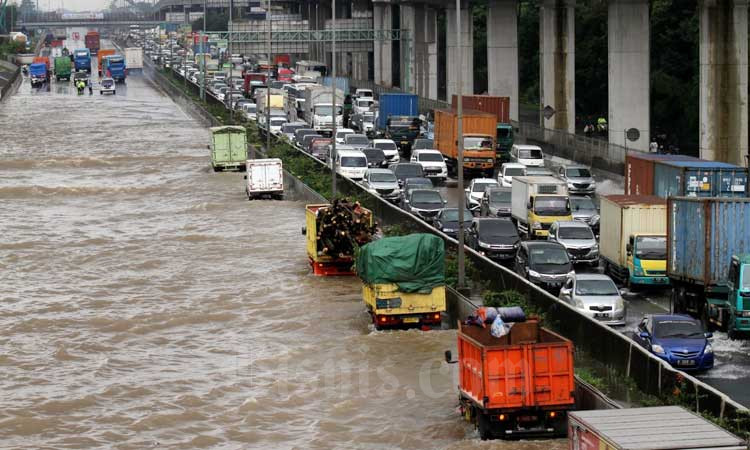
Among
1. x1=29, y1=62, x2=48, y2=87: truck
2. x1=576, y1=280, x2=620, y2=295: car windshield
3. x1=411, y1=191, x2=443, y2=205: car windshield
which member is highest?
x1=29, y1=62, x2=48, y2=87: truck

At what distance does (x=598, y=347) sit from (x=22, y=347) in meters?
13.3

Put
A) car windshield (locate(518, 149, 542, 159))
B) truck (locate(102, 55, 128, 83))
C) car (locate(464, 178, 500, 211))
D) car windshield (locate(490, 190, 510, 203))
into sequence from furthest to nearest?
truck (locate(102, 55, 128, 83)), car windshield (locate(518, 149, 542, 159)), car (locate(464, 178, 500, 211)), car windshield (locate(490, 190, 510, 203))

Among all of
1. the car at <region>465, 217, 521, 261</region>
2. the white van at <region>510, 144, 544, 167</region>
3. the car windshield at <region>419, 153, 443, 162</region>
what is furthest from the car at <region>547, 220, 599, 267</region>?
the white van at <region>510, 144, 544, 167</region>

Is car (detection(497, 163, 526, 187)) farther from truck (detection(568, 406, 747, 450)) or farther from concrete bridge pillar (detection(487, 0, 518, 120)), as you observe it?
truck (detection(568, 406, 747, 450))

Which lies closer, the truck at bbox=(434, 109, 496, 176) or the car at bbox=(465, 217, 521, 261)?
the car at bbox=(465, 217, 521, 261)

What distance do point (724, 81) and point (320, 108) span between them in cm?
3048

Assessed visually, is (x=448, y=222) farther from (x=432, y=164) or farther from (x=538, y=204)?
(x=432, y=164)

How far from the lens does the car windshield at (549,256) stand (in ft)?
115

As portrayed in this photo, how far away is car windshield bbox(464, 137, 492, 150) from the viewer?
61.4 meters

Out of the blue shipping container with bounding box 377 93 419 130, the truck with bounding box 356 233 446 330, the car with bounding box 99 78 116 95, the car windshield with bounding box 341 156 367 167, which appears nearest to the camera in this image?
the truck with bounding box 356 233 446 330

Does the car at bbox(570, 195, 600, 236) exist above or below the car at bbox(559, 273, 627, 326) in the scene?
above

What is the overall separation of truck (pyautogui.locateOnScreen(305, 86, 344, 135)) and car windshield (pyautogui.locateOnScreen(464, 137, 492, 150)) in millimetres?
21323

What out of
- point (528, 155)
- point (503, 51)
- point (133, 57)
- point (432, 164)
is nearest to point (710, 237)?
point (432, 164)

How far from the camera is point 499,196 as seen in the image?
4741cm
